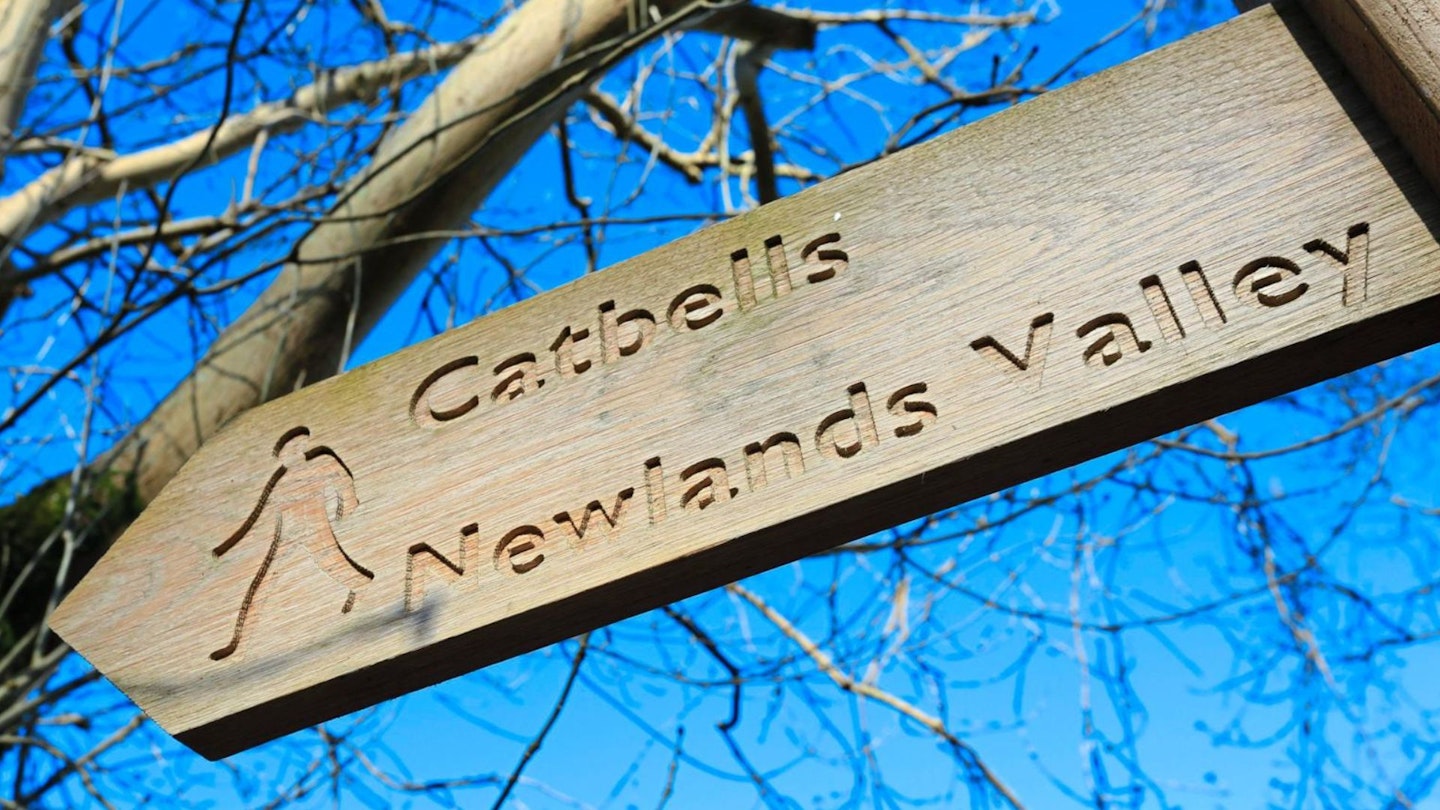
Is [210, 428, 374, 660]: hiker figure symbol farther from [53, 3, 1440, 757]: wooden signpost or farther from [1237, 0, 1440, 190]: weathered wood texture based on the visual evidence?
[1237, 0, 1440, 190]: weathered wood texture

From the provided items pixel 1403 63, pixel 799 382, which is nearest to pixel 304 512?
pixel 799 382

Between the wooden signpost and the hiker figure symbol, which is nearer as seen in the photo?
the wooden signpost

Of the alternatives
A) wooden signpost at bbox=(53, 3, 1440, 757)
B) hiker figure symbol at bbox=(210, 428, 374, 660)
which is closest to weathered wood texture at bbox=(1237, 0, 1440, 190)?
wooden signpost at bbox=(53, 3, 1440, 757)

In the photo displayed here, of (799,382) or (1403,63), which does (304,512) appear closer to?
(799,382)

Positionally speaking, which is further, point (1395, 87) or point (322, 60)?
point (322, 60)

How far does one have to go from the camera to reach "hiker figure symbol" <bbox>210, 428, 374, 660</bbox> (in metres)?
1.09

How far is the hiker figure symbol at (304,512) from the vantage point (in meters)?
1.09

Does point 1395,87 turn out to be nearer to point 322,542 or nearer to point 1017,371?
point 1017,371

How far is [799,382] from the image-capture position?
102cm

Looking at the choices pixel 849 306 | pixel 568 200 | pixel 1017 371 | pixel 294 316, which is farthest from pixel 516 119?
pixel 1017 371

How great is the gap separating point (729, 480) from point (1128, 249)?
1.23ft

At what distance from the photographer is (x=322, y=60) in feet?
10.5

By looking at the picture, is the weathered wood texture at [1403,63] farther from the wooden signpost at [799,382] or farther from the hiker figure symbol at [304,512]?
the hiker figure symbol at [304,512]

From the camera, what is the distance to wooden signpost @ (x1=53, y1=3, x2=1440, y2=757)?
0.92 metres
